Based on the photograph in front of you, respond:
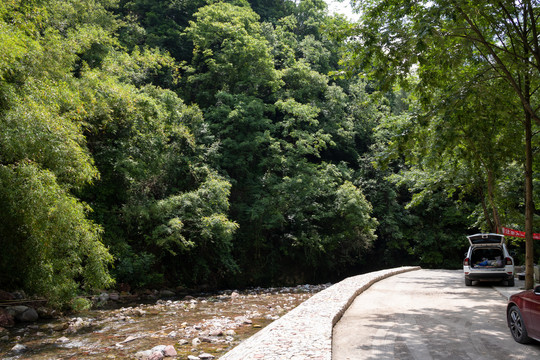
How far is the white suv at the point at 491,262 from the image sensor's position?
43.0 feet

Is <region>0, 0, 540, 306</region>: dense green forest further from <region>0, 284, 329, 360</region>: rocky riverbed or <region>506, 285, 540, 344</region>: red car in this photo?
<region>506, 285, 540, 344</region>: red car

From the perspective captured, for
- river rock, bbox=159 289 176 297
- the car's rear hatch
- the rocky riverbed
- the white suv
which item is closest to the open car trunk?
the white suv

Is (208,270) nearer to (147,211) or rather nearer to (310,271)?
(147,211)

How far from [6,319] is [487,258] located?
54.9ft

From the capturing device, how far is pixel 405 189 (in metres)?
35.1

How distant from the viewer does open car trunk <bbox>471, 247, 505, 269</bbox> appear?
13289 millimetres

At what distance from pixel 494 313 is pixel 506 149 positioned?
663 cm

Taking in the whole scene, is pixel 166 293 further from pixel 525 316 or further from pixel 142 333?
pixel 525 316

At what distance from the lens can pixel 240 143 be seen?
26.8 m

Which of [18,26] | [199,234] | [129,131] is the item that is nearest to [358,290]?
[199,234]


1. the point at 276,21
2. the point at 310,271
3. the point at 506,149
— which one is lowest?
the point at 310,271

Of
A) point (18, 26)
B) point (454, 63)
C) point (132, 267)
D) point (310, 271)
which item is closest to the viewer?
point (454, 63)

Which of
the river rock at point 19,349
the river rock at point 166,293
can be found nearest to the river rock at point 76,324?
the river rock at point 19,349

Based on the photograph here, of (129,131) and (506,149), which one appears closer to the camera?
(506,149)
